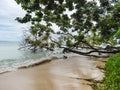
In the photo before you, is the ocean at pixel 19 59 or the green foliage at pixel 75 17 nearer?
the green foliage at pixel 75 17

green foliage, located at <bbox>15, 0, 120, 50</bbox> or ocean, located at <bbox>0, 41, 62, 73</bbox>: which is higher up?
green foliage, located at <bbox>15, 0, 120, 50</bbox>

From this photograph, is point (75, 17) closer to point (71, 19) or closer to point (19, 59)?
point (71, 19)

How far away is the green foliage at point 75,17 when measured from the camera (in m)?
12.2

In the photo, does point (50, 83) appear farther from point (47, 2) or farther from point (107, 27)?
point (107, 27)

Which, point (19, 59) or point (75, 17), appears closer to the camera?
point (75, 17)

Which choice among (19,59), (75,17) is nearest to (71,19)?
(75,17)

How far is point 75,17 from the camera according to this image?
1605 centimetres

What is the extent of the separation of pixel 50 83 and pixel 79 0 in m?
4.58

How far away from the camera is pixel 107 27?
17.7 m

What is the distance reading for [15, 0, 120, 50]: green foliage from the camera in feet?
40.1

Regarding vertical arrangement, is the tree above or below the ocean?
above

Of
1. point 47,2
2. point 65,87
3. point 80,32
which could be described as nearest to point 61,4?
point 47,2

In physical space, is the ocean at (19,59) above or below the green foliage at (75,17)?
below

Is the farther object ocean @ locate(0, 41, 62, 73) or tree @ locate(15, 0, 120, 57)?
ocean @ locate(0, 41, 62, 73)
